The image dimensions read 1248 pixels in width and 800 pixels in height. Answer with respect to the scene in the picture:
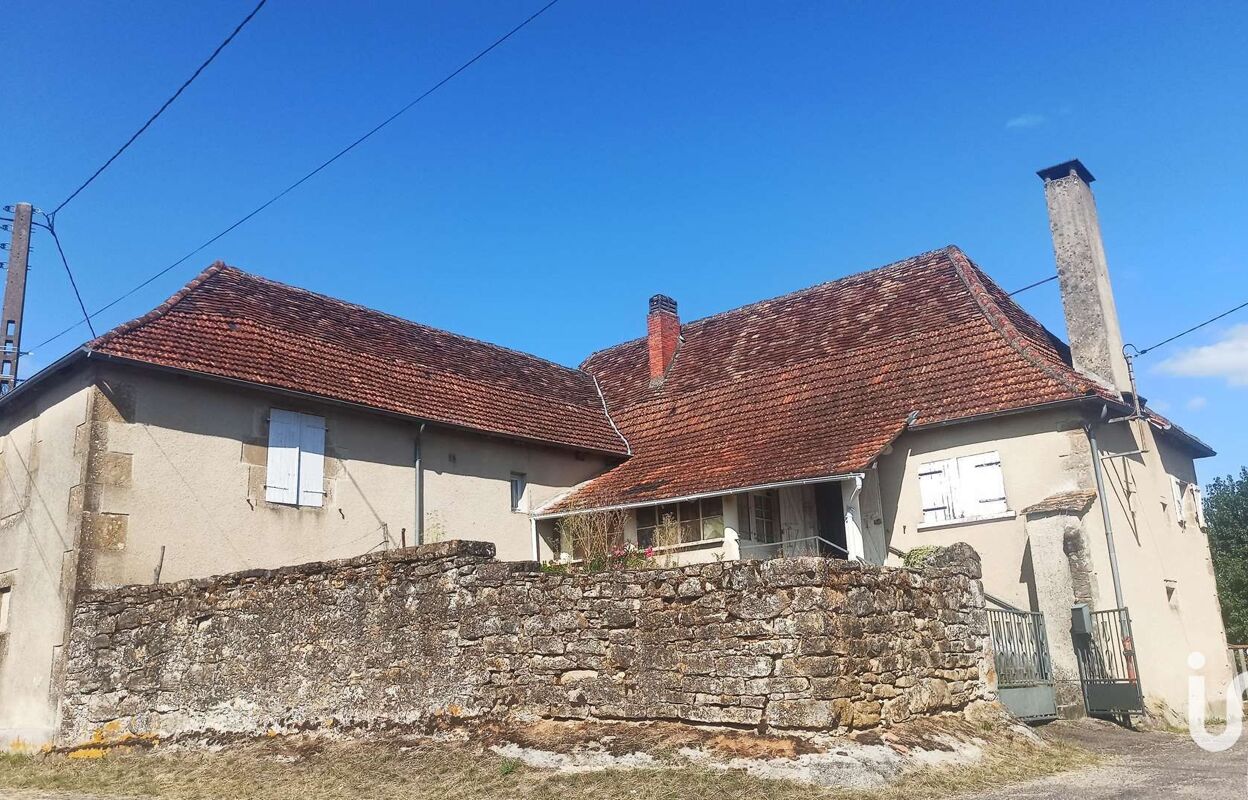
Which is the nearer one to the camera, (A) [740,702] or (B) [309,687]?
(A) [740,702]

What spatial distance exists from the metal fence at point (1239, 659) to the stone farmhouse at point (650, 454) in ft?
2.45

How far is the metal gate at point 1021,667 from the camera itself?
34.0ft

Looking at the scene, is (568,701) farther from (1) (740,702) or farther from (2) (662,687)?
(1) (740,702)

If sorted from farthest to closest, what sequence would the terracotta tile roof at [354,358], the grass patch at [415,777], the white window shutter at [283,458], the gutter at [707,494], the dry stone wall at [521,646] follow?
1. the gutter at [707,494]
2. the white window shutter at [283,458]
3. the terracotta tile roof at [354,358]
4. the dry stone wall at [521,646]
5. the grass patch at [415,777]

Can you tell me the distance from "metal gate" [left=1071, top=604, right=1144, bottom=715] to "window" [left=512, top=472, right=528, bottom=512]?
9.29m

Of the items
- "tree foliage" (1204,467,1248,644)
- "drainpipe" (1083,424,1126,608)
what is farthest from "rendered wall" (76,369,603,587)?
"tree foliage" (1204,467,1248,644)

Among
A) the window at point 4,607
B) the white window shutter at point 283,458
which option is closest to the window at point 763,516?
the white window shutter at point 283,458

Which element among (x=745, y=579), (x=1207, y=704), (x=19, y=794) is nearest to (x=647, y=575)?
(x=745, y=579)

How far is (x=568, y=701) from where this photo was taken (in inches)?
323

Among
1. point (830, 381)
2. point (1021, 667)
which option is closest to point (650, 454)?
point (830, 381)

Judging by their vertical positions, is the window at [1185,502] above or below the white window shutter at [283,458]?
below

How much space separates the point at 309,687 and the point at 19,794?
289cm

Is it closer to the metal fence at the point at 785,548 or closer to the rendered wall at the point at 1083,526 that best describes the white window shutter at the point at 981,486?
the rendered wall at the point at 1083,526

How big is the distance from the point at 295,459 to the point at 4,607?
4053 millimetres
